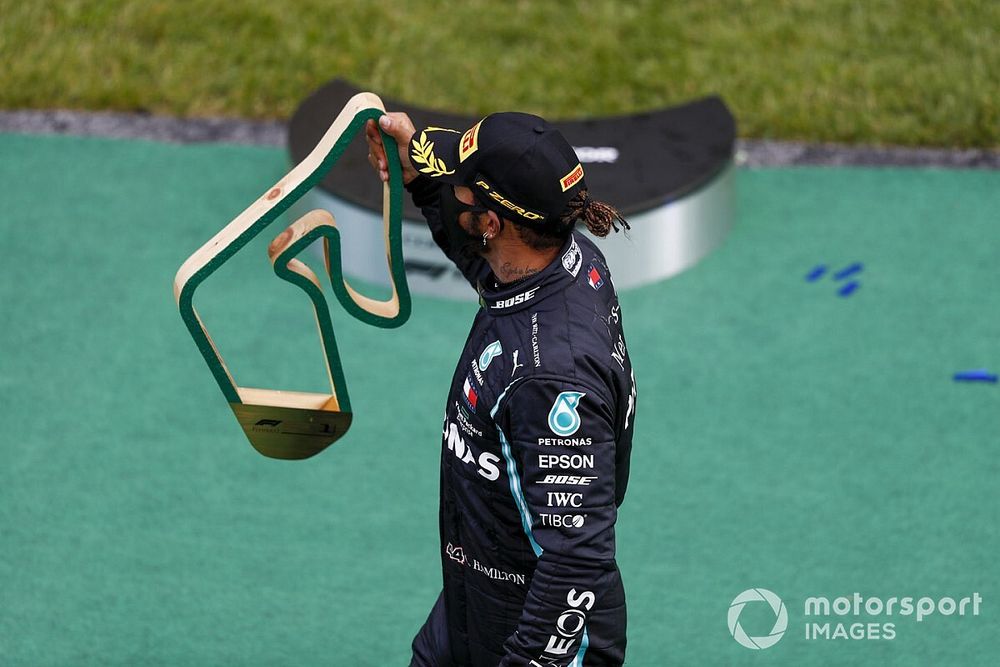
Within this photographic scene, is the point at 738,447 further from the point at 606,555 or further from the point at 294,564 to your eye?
the point at 606,555

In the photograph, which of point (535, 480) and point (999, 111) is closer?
point (535, 480)

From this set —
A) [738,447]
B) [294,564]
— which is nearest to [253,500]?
[294,564]

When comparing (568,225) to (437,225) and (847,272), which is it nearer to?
(437,225)

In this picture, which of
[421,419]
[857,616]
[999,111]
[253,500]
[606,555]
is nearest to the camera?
[606,555]

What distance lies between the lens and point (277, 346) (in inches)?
239

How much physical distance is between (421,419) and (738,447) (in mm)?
1301

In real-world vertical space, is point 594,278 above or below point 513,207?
below

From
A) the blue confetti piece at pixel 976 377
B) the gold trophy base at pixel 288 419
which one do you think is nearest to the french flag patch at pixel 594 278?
the gold trophy base at pixel 288 419

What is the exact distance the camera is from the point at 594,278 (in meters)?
3.18

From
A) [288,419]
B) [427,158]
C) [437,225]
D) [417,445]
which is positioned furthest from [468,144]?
[417,445]

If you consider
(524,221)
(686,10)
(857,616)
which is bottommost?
(857,616)

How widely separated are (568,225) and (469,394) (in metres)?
0.45

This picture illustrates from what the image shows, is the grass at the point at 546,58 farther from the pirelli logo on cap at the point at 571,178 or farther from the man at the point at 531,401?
the pirelli logo on cap at the point at 571,178

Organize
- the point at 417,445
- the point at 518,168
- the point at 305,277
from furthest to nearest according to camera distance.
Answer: the point at 417,445 → the point at 305,277 → the point at 518,168
